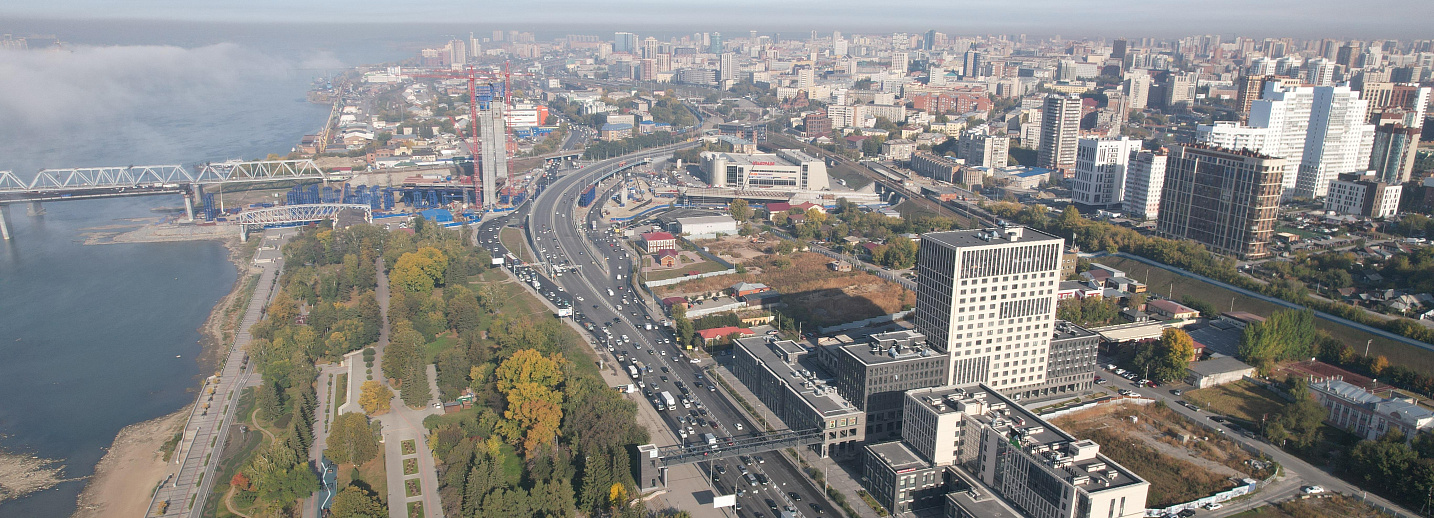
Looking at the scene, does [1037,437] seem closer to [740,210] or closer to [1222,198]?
[1222,198]

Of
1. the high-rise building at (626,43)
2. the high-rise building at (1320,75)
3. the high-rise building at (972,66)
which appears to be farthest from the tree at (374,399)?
the high-rise building at (626,43)

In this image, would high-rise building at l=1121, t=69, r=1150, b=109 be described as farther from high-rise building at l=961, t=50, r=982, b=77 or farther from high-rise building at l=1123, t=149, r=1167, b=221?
high-rise building at l=1123, t=149, r=1167, b=221

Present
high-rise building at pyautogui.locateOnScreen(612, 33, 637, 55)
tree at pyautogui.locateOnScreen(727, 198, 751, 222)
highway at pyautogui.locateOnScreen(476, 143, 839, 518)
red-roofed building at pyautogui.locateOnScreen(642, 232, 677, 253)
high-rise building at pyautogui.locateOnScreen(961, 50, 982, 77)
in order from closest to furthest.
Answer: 1. highway at pyautogui.locateOnScreen(476, 143, 839, 518)
2. red-roofed building at pyautogui.locateOnScreen(642, 232, 677, 253)
3. tree at pyautogui.locateOnScreen(727, 198, 751, 222)
4. high-rise building at pyautogui.locateOnScreen(961, 50, 982, 77)
5. high-rise building at pyautogui.locateOnScreen(612, 33, 637, 55)

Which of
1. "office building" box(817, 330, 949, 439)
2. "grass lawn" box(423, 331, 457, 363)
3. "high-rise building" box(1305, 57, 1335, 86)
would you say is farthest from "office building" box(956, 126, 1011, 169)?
"grass lawn" box(423, 331, 457, 363)

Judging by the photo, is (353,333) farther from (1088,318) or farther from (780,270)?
(1088,318)

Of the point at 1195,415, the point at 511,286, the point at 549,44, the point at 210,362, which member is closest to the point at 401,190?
the point at 511,286

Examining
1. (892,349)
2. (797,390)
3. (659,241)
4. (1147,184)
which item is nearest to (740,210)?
(659,241)
